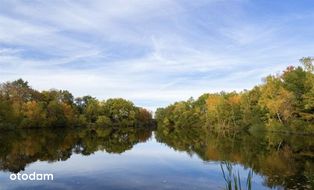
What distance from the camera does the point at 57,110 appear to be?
89438 mm

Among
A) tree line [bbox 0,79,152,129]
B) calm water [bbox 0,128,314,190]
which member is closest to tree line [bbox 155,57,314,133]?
calm water [bbox 0,128,314,190]

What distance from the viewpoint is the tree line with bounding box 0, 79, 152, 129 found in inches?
2955

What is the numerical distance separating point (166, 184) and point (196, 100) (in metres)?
98.4

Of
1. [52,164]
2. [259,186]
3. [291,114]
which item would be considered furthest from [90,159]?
[291,114]

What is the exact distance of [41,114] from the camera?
8138 centimetres

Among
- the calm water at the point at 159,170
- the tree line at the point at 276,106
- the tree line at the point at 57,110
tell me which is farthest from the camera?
the tree line at the point at 57,110

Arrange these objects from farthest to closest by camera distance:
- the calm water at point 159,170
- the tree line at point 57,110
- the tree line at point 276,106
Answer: the tree line at point 57,110, the tree line at point 276,106, the calm water at point 159,170

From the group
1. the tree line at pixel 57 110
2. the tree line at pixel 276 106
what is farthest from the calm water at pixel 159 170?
the tree line at pixel 57 110

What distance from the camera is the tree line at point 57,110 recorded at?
7506cm

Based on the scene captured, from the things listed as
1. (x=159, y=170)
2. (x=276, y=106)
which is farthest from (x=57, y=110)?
(x=159, y=170)

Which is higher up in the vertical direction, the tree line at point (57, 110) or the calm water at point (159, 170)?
the tree line at point (57, 110)

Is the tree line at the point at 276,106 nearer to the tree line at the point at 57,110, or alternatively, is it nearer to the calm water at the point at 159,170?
the calm water at the point at 159,170

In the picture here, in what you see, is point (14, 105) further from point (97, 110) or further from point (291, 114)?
point (291, 114)

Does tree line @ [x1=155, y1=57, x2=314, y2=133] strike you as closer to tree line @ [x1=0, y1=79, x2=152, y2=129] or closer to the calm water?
the calm water
